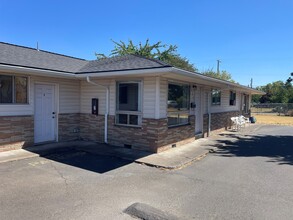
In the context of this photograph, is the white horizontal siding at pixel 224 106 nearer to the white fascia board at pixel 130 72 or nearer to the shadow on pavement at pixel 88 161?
the white fascia board at pixel 130 72

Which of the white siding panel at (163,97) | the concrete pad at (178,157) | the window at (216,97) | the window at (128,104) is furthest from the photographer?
the window at (216,97)

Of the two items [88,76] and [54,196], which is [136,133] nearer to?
[88,76]

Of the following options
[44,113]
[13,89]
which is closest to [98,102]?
[44,113]

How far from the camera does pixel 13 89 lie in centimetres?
778

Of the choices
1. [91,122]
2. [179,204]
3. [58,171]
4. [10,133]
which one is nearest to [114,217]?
[179,204]

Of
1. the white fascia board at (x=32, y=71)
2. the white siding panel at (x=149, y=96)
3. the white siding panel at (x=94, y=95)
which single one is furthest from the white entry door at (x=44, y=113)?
the white siding panel at (x=149, y=96)

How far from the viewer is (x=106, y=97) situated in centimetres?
925

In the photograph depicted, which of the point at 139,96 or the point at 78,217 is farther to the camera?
the point at 139,96

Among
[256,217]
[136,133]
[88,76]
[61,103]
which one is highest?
[88,76]

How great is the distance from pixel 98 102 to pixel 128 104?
1510 mm

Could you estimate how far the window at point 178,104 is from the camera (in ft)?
28.6

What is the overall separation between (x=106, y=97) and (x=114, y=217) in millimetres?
6098

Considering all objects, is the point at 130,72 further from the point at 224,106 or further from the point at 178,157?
the point at 224,106

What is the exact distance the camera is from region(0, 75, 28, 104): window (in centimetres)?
755
